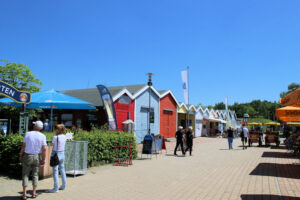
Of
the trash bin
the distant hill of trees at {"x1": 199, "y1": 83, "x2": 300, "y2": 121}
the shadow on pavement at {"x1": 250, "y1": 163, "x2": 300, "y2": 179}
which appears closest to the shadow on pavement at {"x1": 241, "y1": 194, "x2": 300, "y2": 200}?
the shadow on pavement at {"x1": 250, "y1": 163, "x2": 300, "y2": 179}

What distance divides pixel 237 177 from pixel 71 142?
211 inches

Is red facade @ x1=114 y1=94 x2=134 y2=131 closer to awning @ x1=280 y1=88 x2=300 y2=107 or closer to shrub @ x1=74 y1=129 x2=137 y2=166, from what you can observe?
shrub @ x1=74 y1=129 x2=137 y2=166

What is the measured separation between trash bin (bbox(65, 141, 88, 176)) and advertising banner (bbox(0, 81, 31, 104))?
2.13 meters

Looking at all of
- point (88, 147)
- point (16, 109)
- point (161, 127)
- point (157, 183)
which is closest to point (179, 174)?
point (157, 183)

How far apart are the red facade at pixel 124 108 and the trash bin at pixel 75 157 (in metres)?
10.8

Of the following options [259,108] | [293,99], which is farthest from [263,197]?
[259,108]

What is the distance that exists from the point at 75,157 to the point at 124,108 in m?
12.4

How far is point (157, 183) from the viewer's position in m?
7.09

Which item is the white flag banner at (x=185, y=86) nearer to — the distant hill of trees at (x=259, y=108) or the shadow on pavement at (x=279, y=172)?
the shadow on pavement at (x=279, y=172)

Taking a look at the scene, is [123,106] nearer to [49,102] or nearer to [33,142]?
[49,102]

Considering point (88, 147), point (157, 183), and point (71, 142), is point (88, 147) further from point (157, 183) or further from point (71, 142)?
point (157, 183)

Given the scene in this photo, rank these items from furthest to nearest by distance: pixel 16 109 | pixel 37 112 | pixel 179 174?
pixel 37 112
pixel 16 109
pixel 179 174

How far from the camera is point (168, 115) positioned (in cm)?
2703

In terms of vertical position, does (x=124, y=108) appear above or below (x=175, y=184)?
above
